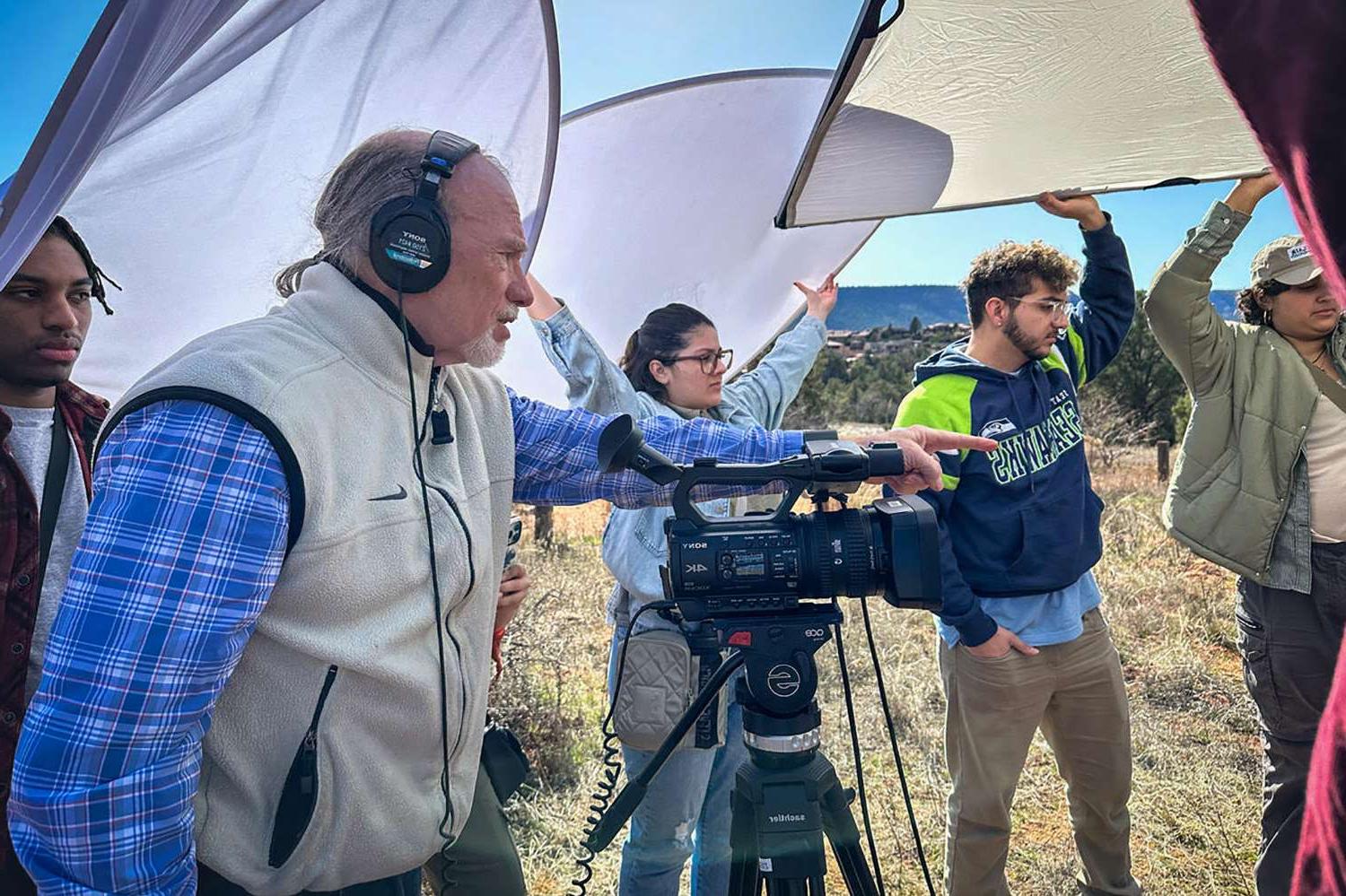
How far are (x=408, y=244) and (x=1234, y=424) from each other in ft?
8.79

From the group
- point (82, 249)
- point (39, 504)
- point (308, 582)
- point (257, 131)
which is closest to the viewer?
point (308, 582)

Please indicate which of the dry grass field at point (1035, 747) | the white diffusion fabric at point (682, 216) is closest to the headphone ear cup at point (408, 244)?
the white diffusion fabric at point (682, 216)

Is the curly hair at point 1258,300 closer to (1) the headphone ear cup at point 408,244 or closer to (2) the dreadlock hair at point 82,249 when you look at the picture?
(1) the headphone ear cup at point 408,244

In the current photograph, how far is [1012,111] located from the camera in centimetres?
224

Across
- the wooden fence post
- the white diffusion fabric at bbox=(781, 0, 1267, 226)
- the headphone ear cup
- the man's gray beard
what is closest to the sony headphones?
the headphone ear cup

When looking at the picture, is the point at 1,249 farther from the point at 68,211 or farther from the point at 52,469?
the point at 68,211

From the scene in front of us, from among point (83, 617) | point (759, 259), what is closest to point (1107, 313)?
point (759, 259)

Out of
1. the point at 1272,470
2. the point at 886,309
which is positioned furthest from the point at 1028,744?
the point at 886,309

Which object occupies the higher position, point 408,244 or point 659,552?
point 408,244

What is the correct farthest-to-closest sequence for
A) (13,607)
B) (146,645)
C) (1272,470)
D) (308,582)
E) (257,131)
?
(1272,470) → (257,131) → (13,607) → (308,582) → (146,645)

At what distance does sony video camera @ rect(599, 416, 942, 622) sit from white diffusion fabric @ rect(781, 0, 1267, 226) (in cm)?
101

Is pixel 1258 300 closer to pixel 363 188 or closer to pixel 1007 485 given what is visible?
pixel 1007 485

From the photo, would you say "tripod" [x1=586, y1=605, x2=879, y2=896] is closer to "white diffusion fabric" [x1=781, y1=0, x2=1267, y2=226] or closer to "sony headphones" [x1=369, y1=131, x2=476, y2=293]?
"sony headphones" [x1=369, y1=131, x2=476, y2=293]

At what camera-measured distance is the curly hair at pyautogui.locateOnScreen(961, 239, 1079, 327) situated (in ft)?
8.51
